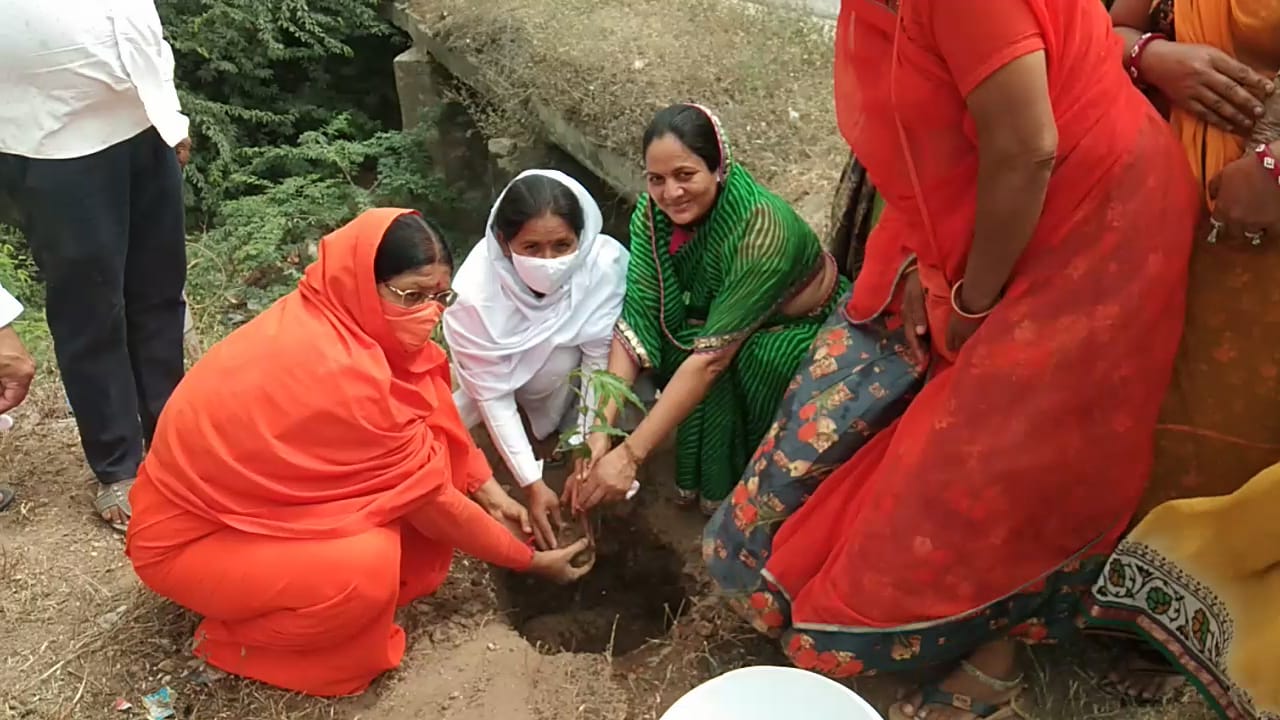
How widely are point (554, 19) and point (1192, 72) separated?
11.5ft

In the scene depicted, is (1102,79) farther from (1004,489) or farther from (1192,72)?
(1004,489)

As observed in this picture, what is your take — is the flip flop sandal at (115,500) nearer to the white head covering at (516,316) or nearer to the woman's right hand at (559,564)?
the white head covering at (516,316)

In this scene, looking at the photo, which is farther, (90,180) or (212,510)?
(90,180)

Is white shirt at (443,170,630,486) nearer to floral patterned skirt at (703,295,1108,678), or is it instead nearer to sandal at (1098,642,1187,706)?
floral patterned skirt at (703,295,1108,678)

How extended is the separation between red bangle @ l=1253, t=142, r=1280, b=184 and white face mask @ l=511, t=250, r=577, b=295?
1534 mm

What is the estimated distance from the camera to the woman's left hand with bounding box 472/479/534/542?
2.64 m

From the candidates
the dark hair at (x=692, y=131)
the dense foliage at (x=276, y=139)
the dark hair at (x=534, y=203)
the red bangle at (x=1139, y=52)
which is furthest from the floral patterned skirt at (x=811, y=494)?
the dense foliage at (x=276, y=139)

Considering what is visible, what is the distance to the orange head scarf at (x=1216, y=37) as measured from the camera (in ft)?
5.13

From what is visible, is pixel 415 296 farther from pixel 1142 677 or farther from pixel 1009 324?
pixel 1142 677

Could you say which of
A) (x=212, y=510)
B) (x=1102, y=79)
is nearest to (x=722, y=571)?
(x=212, y=510)

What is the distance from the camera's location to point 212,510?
2.11m

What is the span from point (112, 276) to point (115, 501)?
622 millimetres

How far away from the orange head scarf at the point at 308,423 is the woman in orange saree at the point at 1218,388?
142 cm

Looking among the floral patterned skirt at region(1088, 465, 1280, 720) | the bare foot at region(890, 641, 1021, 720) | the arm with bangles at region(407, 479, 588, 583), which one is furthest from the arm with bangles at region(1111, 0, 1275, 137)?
the arm with bangles at region(407, 479, 588, 583)
